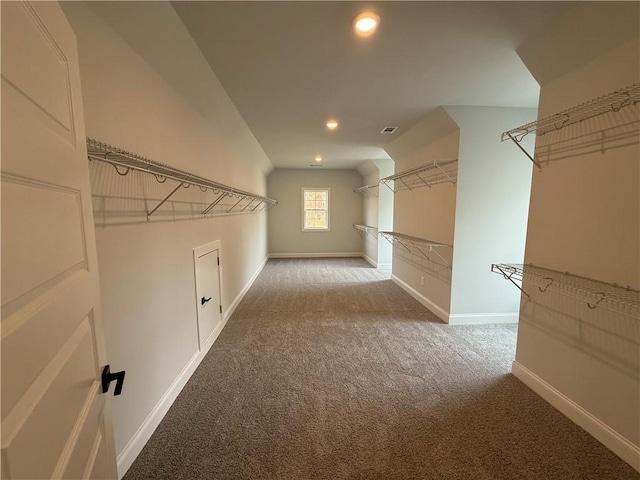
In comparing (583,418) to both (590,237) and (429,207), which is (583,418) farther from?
(429,207)

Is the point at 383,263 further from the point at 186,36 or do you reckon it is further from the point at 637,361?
the point at 186,36

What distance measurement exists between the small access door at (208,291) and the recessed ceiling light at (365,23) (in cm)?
195

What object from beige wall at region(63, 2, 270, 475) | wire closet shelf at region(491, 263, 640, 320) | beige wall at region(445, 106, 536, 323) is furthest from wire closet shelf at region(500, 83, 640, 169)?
beige wall at region(63, 2, 270, 475)

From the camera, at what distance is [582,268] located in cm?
163

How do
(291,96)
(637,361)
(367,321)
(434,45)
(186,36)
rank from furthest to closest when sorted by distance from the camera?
1. (367,321)
2. (291,96)
3. (434,45)
4. (186,36)
5. (637,361)

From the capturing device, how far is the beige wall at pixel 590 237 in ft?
4.51

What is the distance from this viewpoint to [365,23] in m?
1.55

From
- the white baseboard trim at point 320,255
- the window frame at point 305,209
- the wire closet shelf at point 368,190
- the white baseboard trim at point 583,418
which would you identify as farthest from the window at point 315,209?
Answer: the white baseboard trim at point 583,418

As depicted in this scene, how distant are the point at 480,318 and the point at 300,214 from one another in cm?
531

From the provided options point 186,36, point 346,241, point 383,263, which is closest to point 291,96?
point 186,36

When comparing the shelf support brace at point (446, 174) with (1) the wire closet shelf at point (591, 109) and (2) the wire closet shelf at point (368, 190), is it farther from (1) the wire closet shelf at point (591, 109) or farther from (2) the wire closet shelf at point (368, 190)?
(2) the wire closet shelf at point (368, 190)

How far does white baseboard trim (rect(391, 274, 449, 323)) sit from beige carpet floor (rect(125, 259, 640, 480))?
0.65 ft

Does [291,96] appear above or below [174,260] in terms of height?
above

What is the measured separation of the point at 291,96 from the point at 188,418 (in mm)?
2757
